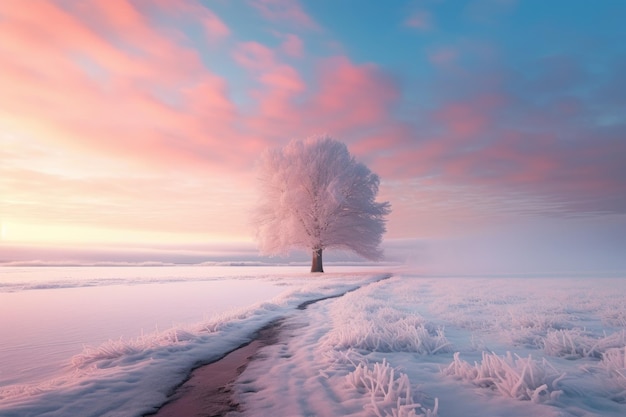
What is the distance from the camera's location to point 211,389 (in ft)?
13.4

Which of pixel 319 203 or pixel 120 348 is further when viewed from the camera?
pixel 319 203

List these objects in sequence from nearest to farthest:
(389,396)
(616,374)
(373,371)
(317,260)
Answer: (389,396)
(616,374)
(373,371)
(317,260)

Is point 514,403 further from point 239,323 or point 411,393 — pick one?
point 239,323

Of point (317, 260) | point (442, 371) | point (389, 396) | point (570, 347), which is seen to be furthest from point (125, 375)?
point (317, 260)

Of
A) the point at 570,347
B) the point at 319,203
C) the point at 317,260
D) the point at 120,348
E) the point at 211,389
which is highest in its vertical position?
the point at 319,203

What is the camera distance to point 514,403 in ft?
10.7

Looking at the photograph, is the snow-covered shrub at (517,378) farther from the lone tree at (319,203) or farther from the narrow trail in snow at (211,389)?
the lone tree at (319,203)

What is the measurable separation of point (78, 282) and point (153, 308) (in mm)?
11347

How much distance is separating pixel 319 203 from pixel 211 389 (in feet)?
78.7

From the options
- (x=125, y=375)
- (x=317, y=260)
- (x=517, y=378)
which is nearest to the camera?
(x=517, y=378)

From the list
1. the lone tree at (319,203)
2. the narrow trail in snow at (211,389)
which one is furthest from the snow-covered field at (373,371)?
the lone tree at (319,203)

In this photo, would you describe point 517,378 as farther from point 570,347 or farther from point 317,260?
point 317,260

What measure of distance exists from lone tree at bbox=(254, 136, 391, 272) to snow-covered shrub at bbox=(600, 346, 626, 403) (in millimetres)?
22562

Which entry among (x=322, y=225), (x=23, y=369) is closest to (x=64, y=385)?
(x=23, y=369)
